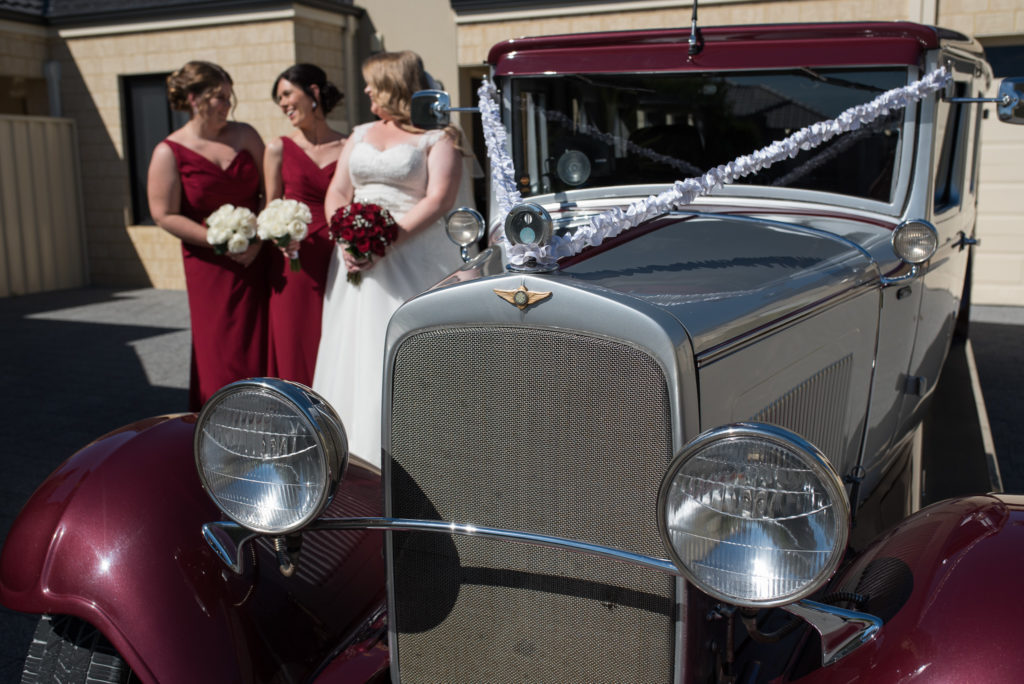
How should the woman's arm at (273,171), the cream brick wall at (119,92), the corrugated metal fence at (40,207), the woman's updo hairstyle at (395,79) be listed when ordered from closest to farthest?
1. the woman's updo hairstyle at (395,79)
2. the woman's arm at (273,171)
3. the cream brick wall at (119,92)
4. the corrugated metal fence at (40,207)

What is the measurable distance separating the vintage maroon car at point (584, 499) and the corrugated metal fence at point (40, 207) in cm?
964

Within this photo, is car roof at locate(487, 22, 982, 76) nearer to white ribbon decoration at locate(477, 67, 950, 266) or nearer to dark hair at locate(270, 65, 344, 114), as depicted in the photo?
white ribbon decoration at locate(477, 67, 950, 266)

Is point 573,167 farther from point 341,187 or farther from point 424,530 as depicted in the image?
point 341,187

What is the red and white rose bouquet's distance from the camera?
3822 mm

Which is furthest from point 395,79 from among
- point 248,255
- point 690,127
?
point 690,127

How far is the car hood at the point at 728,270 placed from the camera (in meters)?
1.63

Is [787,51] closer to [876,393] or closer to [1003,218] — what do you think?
[876,393]

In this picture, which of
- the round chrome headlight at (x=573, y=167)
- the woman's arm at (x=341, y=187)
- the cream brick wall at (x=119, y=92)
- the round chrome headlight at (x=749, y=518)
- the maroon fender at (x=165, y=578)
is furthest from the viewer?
the cream brick wall at (x=119, y=92)

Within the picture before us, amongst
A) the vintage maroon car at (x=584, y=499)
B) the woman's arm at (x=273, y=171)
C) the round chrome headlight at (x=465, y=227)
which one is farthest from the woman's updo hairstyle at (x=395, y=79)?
the vintage maroon car at (x=584, y=499)

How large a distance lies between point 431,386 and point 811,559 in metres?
0.73

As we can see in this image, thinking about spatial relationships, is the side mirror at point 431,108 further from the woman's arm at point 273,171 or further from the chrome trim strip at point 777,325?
the woman's arm at point 273,171

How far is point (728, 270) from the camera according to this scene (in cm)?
194

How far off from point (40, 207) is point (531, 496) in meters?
10.9

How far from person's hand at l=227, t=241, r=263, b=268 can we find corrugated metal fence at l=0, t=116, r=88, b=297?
7393 mm
